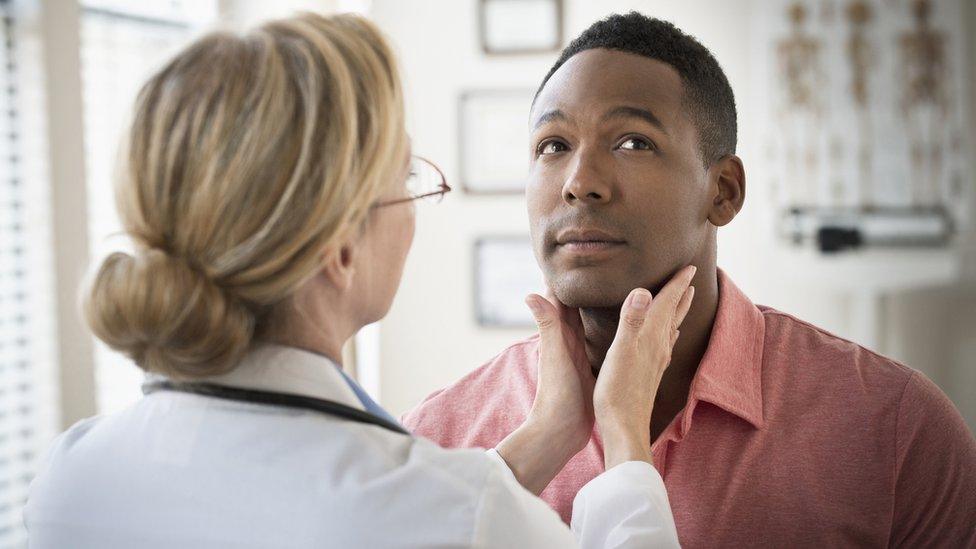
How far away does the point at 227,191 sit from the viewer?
0.76 m

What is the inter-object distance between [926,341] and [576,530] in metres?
2.61

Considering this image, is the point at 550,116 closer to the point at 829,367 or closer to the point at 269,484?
the point at 829,367

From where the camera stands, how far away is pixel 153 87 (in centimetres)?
81

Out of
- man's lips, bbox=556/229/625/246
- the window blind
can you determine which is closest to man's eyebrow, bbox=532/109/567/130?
man's lips, bbox=556/229/625/246

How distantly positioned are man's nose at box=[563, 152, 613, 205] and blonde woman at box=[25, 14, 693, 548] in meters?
0.45

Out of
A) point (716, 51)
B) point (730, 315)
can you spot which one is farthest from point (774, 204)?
point (730, 315)

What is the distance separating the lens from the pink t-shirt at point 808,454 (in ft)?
3.80

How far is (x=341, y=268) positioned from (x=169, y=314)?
170 mm

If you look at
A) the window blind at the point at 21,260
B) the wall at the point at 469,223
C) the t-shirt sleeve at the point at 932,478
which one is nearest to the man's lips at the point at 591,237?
the t-shirt sleeve at the point at 932,478

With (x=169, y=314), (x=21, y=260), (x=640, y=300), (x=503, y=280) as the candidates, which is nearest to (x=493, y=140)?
(x=503, y=280)

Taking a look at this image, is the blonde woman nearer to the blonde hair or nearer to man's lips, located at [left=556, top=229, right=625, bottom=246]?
the blonde hair

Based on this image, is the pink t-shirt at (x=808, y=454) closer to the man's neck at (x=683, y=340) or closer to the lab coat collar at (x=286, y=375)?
the man's neck at (x=683, y=340)

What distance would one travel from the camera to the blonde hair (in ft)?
→ 2.52

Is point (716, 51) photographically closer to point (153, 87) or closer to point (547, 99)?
point (547, 99)
